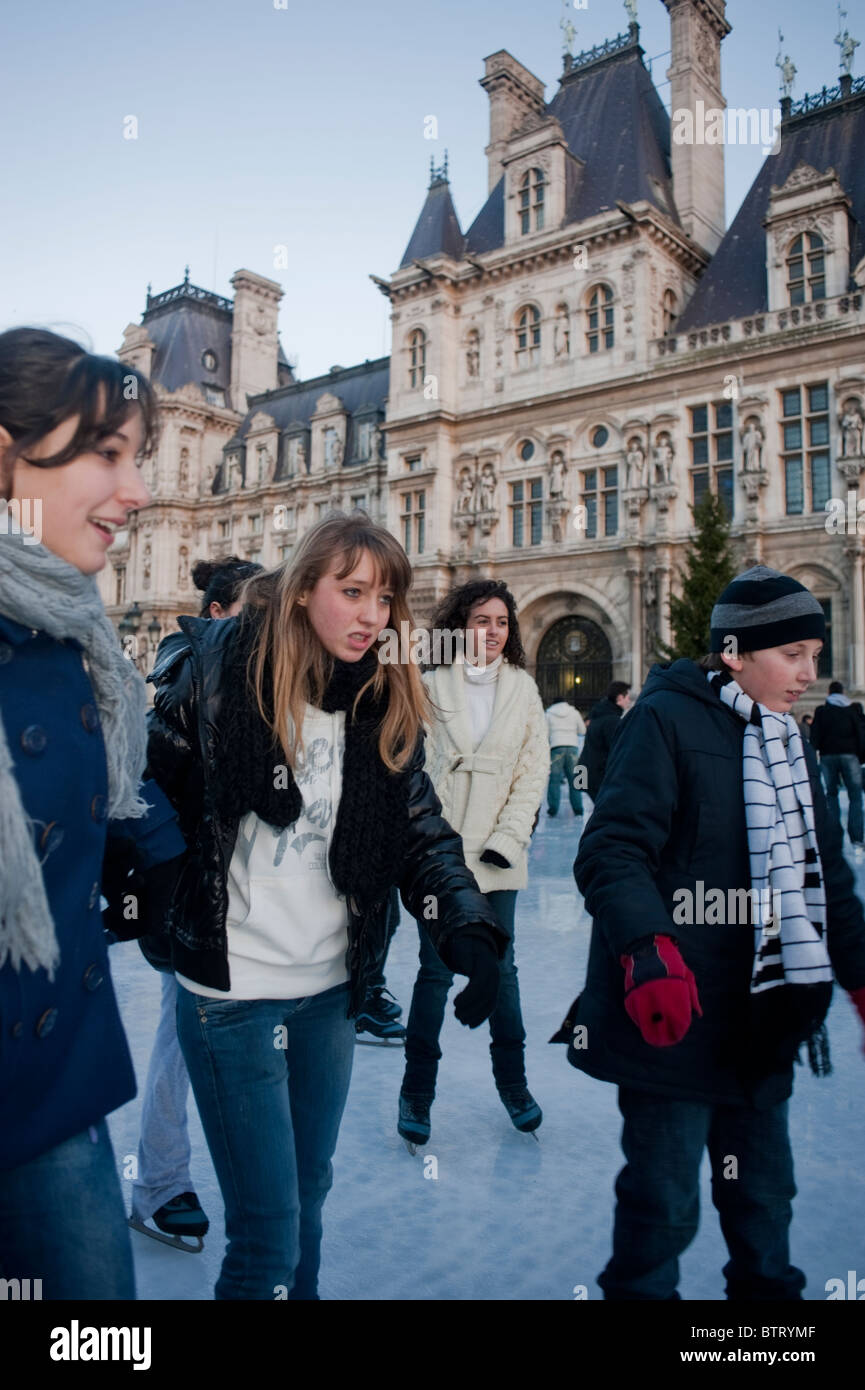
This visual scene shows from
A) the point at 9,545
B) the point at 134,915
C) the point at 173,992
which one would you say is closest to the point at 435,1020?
the point at 173,992

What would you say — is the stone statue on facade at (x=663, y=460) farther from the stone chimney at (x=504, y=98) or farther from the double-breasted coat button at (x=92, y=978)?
the double-breasted coat button at (x=92, y=978)

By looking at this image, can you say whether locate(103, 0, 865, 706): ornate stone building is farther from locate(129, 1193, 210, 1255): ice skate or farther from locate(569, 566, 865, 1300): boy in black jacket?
locate(129, 1193, 210, 1255): ice skate

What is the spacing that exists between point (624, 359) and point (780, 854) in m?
21.4

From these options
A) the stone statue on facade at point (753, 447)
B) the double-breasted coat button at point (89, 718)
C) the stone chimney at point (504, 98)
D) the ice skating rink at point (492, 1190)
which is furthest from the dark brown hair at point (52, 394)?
the stone chimney at point (504, 98)

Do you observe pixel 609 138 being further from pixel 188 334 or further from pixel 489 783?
pixel 489 783

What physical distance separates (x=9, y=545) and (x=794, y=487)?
20408 millimetres

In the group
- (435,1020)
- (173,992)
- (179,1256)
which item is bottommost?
(179,1256)

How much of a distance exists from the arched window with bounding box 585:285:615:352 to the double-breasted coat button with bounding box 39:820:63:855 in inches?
893

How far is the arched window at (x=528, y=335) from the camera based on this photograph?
75.5 feet

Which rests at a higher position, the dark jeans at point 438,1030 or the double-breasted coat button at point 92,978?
the double-breasted coat button at point 92,978

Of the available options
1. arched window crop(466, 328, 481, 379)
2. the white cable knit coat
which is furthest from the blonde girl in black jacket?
arched window crop(466, 328, 481, 379)

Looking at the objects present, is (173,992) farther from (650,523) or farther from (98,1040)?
(650,523)

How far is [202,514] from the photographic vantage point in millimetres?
36156

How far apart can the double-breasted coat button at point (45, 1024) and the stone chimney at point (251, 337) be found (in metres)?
40.2
